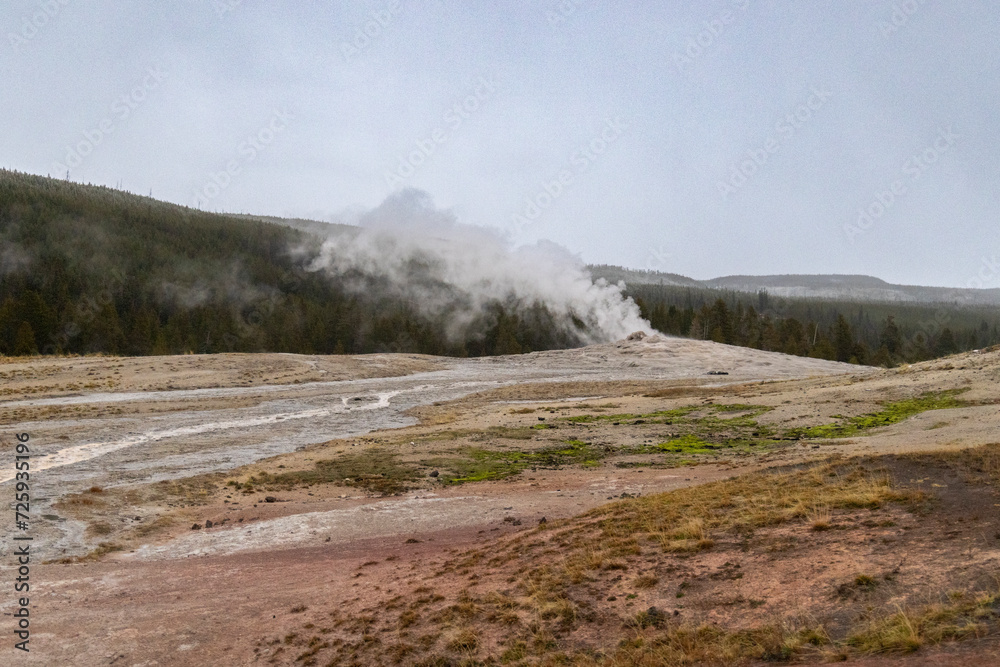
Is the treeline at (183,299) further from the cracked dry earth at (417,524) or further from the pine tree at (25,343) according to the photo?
the cracked dry earth at (417,524)

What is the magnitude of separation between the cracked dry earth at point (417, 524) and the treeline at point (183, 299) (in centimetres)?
5157

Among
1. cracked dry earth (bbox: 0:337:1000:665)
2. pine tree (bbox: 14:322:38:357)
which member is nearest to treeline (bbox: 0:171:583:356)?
pine tree (bbox: 14:322:38:357)

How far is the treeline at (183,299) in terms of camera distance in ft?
298

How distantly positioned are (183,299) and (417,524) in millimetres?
113614

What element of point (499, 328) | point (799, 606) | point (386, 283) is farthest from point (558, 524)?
point (386, 283)

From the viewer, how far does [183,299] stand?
4638 inches

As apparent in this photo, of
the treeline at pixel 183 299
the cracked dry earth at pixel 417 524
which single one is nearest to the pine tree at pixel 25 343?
the treeline at pixel 183 299

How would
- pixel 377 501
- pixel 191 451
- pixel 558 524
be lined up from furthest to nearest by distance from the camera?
pixel 191 451 < pixel 377 501 < pixel 558 524

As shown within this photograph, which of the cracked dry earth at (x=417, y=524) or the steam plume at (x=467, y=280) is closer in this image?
the cracked dry earth at (x=417, y=524)

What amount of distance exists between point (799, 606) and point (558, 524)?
722 cm

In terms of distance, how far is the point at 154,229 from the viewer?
139 meters

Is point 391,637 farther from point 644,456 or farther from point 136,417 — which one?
point 136,417

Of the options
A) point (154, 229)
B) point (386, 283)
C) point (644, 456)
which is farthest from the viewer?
point (154, 229)

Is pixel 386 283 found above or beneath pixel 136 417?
above
